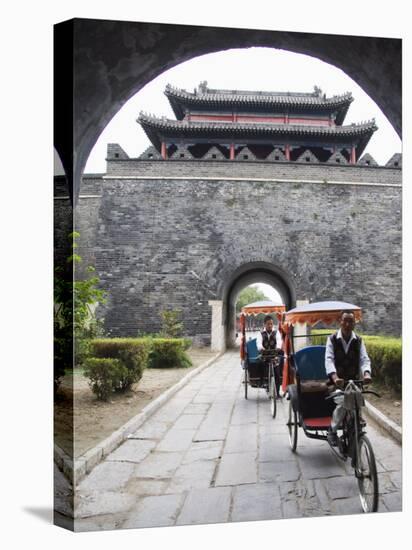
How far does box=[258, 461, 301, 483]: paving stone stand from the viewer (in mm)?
4105

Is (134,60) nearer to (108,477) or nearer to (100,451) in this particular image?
(100,451)

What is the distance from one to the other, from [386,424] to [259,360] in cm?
198

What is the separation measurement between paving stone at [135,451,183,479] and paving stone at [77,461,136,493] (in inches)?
2.9

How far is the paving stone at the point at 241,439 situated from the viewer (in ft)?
14.1

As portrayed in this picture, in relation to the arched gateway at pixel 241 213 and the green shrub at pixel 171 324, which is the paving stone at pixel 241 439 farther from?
the arched gateway at pixel 241 213

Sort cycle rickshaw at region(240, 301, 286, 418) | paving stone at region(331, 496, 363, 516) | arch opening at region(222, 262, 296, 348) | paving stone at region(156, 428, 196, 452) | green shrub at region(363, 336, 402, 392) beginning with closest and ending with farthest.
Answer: paving stone at region(331, 496, 363, 516), paving stone at region(156, 428, 196, 452), green shrub at region(363, 336, 402, 392), cycle rickshaw at region(240, 301, 286, 418), arch opening at region(222, 262, 296, 348)

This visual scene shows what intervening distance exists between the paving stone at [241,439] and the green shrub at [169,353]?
85 centimetres

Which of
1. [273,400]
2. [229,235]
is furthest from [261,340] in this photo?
[229,235]

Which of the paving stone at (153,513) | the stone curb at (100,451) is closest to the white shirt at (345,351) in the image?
the stone curb at (100,451)

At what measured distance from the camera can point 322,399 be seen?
15.0 feet

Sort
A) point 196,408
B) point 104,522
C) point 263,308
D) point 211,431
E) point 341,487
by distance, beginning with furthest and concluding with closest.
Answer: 1. point 263,308
2. point 196,408
3. point 211,431
4. point 341,487
5. point 104,522

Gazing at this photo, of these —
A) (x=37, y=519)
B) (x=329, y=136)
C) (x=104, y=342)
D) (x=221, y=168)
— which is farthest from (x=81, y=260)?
(x=329, y=136)

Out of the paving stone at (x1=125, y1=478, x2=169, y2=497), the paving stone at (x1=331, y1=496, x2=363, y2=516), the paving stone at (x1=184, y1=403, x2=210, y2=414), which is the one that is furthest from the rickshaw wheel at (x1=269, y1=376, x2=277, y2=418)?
the paving stone at (x1=125, y1=478, x2=169, y2=497)

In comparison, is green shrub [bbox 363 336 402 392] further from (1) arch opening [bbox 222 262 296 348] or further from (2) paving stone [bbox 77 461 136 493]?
(2) paving stone [bbox 77 461 136 493]
